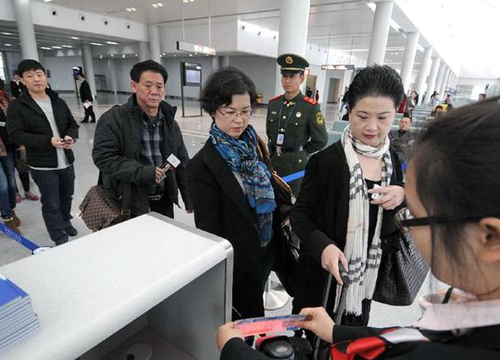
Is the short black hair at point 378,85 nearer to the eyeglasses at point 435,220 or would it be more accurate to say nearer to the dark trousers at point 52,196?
the eyeglasses at point 435,220

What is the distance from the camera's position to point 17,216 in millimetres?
3338

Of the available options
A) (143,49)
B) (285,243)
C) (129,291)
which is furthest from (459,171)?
(143,49)

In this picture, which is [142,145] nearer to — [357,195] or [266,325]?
[357,195]

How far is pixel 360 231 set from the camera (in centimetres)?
118

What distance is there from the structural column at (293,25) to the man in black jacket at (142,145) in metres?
3.27

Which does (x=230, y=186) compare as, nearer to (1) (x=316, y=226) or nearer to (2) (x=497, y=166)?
(1) (x=316, y=226)

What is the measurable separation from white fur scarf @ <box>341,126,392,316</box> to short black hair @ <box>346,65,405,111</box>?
0.56ft

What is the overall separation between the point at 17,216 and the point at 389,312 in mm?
3887

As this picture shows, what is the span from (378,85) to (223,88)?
638 mm

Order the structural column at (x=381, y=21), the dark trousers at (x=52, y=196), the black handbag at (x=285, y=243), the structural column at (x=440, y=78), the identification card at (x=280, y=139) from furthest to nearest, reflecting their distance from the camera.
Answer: the structural column at (x=440, y=78), the structural column at (x=381, y=21), the identification card at (x=280, y=139), the dark trousers at (x=52, y=196), the black handbag at (x=285, y=243)

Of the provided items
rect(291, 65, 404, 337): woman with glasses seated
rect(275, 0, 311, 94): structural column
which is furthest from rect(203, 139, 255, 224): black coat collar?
rect(275, 0, 311, 94): structural column

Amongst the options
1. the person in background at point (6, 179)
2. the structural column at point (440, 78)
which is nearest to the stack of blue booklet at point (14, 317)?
the person in background at point (6, 179)

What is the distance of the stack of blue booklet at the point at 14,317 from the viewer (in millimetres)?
441

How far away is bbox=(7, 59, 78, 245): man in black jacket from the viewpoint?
7.80 feet
